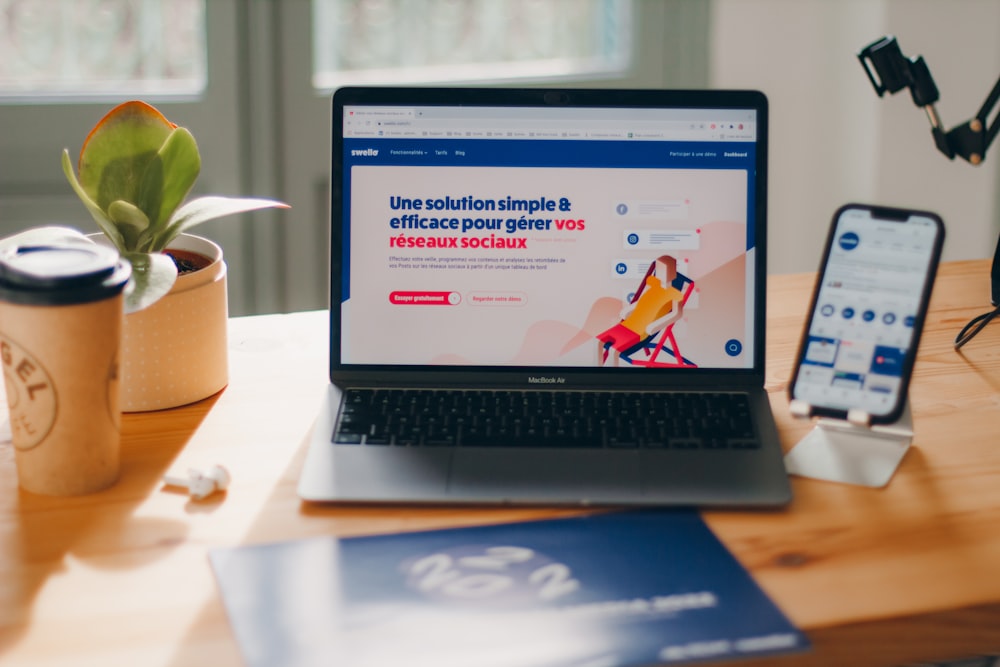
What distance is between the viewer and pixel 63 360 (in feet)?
2.59

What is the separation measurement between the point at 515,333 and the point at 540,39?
163 cm

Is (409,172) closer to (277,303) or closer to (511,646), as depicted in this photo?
(511,646)

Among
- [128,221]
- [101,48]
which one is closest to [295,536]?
[128,221]

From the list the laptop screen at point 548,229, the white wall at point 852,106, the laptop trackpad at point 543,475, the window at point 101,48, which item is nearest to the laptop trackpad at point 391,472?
the laptop trackpad at point 543,475

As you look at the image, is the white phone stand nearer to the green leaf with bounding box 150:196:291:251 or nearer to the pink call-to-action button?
the pink call-to-action button

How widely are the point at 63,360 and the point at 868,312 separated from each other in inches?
25.1

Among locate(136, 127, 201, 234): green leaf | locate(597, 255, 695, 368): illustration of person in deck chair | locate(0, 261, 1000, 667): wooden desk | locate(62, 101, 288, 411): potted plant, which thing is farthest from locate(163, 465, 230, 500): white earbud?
locate(597, 255, 695, 368): illustration of person in deck chair

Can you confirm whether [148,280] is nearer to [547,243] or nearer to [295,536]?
[295,536]

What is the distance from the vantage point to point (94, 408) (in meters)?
0.82

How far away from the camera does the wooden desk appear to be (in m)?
0.69

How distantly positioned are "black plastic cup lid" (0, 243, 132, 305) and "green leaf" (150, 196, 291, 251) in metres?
0.14

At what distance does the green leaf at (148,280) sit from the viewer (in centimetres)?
85

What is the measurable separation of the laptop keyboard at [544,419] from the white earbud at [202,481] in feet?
0.31

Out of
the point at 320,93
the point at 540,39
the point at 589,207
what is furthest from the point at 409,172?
the point at 540,39
